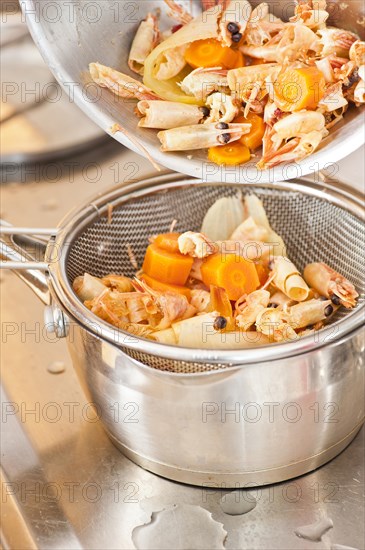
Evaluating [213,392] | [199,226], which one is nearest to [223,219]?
[199,226]

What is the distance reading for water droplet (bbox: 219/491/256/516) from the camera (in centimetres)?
96

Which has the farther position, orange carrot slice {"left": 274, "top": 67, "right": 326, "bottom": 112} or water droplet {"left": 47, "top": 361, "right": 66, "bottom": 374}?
water droplet {"left": 47, "top": 361, "right": 66, "bottom": 374}

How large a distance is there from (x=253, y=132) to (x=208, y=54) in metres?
0.12

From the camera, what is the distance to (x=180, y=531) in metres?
0.94

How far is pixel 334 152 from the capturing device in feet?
3.21

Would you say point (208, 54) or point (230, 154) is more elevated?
point (208, 54)

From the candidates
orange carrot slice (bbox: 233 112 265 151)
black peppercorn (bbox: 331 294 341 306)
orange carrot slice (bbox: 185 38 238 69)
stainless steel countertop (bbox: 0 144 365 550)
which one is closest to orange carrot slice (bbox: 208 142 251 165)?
orange carrot slice (bbox: 233 112 265 151)

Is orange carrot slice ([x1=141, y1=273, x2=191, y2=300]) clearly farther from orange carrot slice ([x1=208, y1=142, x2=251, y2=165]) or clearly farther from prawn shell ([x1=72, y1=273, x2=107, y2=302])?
orange carrot slice ([x1=208, y1=142, x2=251, y2=165])

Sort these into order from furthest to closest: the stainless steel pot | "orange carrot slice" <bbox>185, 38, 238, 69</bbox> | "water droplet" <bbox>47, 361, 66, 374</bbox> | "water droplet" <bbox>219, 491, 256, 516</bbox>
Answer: "water droplet" <bbox>47, 361, 66, 374</bbox>, "orange carrot slice" <bbox>185, 38, 238, 69</bbox>, "water droplet" <bbox>219, 491, 256, 516</bbox>, the stainless steel pot

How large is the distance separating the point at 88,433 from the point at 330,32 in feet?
1.98

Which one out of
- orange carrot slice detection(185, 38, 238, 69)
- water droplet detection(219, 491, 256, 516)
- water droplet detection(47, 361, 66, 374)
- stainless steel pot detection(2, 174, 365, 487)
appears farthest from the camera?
water droplet detection(47, 361, 66, 374)

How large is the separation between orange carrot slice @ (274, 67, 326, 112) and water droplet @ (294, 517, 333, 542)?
1.63 ft

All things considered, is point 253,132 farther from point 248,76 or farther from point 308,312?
point 308,312

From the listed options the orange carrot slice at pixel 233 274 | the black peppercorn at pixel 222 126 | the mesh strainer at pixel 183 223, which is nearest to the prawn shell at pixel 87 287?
the mesh strainer at pixel 183 223
